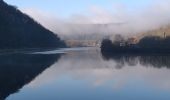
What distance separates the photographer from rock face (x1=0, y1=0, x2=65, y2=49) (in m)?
141

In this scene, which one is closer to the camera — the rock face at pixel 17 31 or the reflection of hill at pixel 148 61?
the reflection of hill at pixel 148 61

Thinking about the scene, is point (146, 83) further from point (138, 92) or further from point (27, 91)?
point (27, 91)

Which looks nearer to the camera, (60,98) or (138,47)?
(60,98)

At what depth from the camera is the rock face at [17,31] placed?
461 feet

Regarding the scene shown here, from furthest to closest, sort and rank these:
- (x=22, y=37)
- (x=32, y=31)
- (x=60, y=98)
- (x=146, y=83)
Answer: (x=32, y=31) < (x=22, y=37) < (x=146, y=83) < (x=60, y=98)

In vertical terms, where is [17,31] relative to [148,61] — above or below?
above

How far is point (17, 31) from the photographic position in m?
158

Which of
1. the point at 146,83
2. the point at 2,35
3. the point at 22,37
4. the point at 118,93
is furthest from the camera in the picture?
the point at 22,37

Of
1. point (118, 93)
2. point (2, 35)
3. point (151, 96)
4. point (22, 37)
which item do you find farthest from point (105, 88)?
point (22, 37)

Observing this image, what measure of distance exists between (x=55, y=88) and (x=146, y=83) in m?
8.35

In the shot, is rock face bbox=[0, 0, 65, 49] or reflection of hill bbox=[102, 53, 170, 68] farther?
rock face bbox=[0, 0, 65, 49]

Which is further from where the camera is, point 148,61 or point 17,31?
point 17,31

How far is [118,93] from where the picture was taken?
1179 inches

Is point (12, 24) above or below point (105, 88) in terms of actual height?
above
